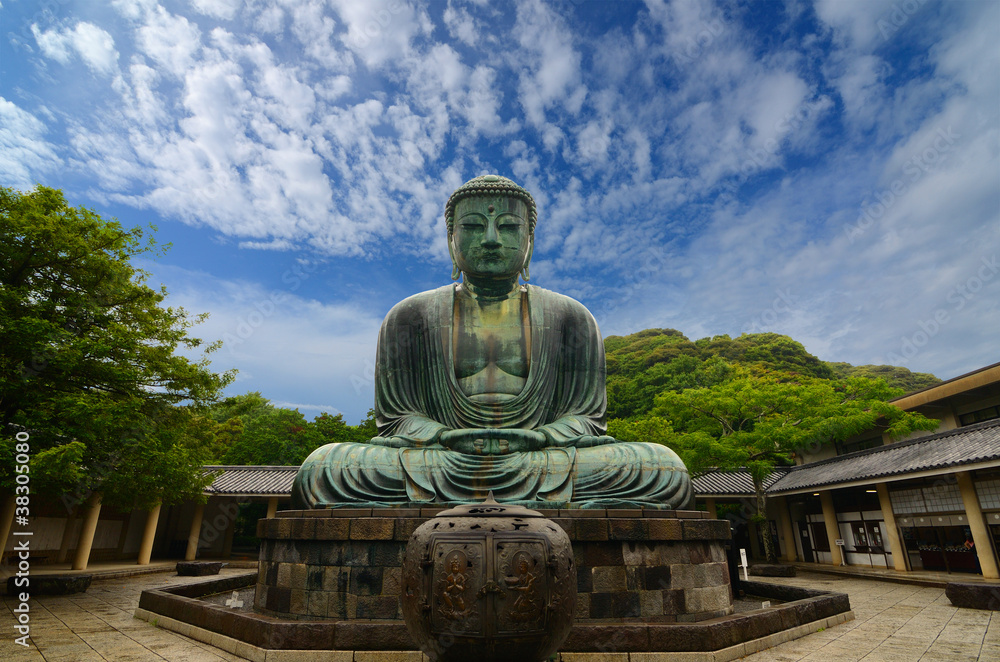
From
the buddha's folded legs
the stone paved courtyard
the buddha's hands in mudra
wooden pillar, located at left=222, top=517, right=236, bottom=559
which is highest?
the buddha's hands in mudra

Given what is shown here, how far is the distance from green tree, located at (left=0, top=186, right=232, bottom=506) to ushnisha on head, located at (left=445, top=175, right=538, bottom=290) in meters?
7.50

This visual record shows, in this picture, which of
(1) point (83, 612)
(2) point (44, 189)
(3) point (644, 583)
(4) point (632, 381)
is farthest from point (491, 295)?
(4) point (632, 381)

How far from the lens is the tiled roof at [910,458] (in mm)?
13695

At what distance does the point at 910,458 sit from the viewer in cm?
1625

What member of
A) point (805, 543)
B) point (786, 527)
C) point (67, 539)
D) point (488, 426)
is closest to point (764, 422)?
point (786, 527)

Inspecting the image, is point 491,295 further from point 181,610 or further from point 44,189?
point 44,189

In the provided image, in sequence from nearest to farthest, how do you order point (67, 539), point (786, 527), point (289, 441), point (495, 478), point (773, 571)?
point (495, 478), point (773, 571), point (67, 539), point (786, 527), point (289, 441)

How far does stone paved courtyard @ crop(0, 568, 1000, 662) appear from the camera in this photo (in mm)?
5469

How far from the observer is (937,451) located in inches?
608

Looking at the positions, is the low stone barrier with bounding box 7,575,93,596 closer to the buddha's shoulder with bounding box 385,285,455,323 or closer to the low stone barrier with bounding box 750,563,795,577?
the buddha's shoulder with bounding box 385,285,455,323

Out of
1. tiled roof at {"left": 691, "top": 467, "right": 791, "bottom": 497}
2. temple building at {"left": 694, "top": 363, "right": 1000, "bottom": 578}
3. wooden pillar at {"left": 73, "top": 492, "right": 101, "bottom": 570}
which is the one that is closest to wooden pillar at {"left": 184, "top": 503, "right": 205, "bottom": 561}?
wooden pillar at {"left": 73, "top": 492, "right": 101, "bottom": 570}

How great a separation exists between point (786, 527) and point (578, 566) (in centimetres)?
2125

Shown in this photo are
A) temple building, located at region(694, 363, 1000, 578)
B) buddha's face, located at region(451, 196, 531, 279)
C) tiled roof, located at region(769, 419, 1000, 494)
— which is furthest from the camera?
temple building, located at region(694, 363, 1000, 578)

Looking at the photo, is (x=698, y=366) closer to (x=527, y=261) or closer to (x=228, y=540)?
(x=228, y=540)
